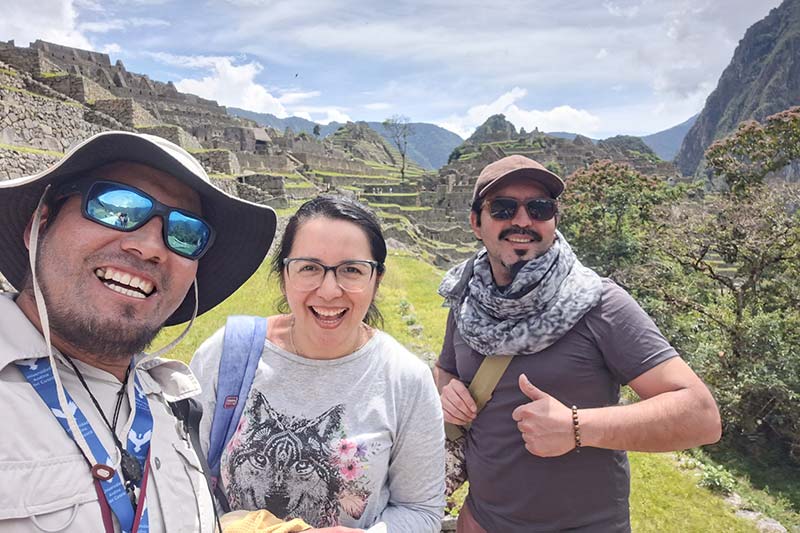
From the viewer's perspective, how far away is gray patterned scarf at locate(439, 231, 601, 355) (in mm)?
2441

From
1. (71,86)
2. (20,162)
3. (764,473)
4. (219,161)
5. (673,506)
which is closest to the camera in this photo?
(673,506)

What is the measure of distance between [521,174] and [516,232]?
341 millimetres

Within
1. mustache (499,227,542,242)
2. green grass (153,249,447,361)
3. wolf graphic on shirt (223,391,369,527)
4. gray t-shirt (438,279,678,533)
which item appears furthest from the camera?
green grass (153,249,447,361)

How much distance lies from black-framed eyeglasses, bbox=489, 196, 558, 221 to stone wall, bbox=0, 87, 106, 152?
11.6 metres

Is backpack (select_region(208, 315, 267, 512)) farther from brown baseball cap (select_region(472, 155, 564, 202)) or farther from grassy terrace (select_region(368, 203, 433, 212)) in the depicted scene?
grassy terrace (select_region(368, 203, 433, 212))

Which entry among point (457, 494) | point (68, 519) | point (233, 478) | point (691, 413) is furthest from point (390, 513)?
point (457, 494)

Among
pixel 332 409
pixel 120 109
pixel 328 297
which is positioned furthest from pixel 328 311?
pixel 120 109

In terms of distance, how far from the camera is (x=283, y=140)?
42.9 meters

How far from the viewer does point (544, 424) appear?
88.0 inches

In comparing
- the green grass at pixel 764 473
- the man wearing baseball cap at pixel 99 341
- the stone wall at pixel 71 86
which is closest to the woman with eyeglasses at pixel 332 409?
the man wearing baseball cap at pixel 99 341

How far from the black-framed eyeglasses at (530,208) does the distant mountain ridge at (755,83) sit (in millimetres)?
106949

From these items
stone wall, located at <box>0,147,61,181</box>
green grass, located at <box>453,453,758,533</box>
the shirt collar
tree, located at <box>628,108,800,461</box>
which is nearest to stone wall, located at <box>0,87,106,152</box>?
stone wall, located at <box>0,147,61,181</box>

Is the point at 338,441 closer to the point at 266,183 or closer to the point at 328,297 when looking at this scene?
the point at 328,297

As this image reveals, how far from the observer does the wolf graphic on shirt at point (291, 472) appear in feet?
6.09
